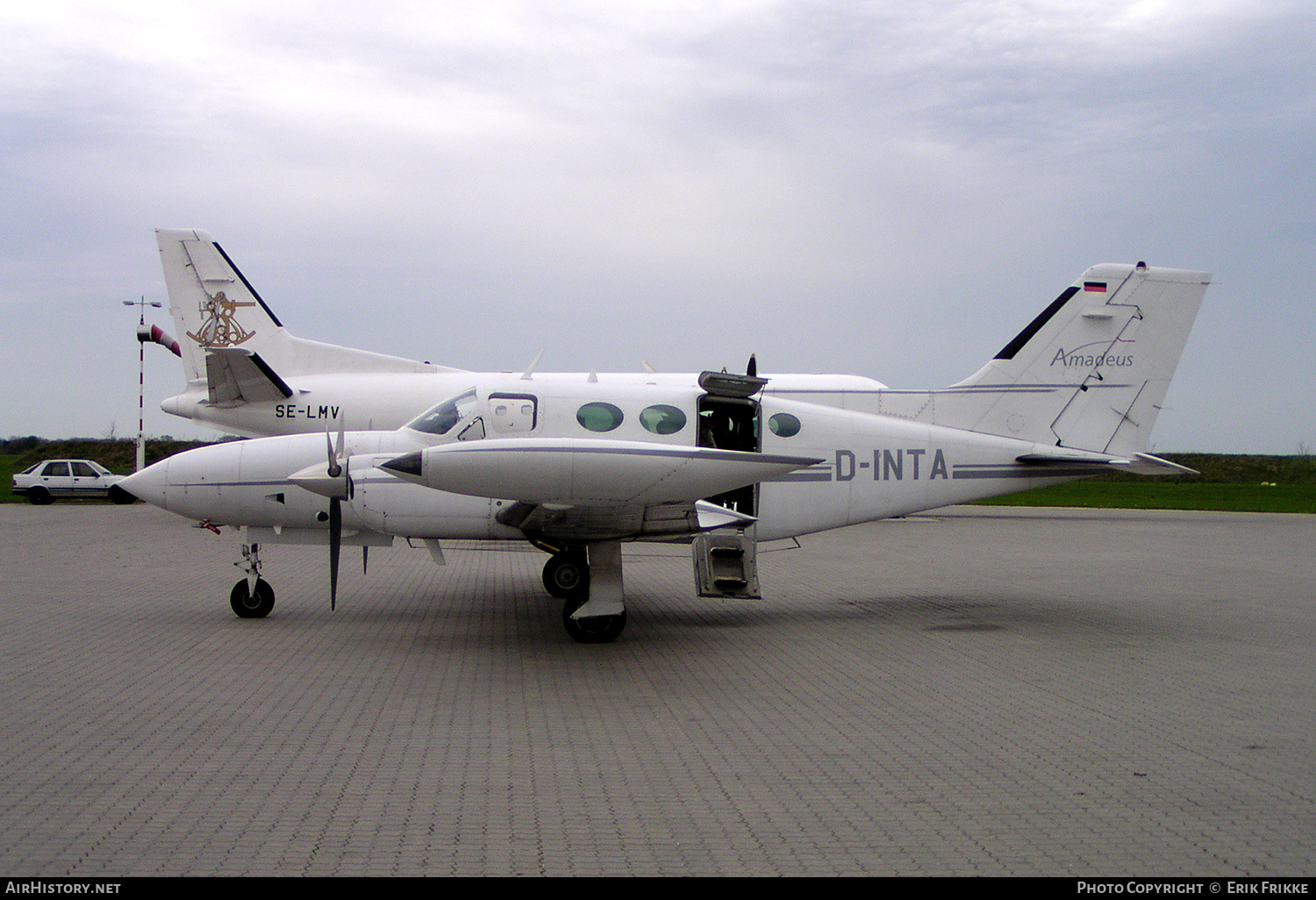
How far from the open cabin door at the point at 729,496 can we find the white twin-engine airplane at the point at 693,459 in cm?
2

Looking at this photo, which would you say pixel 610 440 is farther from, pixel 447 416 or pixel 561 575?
pixel 561 575

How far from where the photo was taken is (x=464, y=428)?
9.34 m

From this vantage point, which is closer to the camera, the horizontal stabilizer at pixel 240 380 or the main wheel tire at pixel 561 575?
the main wheel tire at pixel 561 575

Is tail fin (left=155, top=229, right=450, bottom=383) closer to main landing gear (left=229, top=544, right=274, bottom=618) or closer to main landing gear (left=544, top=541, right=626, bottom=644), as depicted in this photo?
main landing gear (left=229, top=544, right=274, bottom=618)

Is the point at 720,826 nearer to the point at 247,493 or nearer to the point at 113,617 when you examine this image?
the point at 247,493

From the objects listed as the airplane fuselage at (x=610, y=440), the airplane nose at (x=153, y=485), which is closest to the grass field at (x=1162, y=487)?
A: the airplane fuselage at (x=610, y=440)

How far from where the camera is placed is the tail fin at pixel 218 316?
1909 centimetres

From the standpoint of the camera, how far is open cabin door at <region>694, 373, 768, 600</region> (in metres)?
9.08

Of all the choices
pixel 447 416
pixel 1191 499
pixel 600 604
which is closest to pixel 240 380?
pixel 447 416

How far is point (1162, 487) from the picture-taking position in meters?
50.0

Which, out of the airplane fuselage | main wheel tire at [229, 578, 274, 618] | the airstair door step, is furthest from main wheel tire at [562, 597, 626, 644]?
main wheel tire at [229, 578, 274, 618]

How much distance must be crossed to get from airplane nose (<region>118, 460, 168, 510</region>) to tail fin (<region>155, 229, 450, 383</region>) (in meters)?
9.46

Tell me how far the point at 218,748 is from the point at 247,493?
4772mm

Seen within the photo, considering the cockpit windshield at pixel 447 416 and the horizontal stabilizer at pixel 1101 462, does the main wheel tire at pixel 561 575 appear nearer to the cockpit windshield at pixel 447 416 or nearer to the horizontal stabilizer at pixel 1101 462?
the cockpit windshield at pixel 447 416
